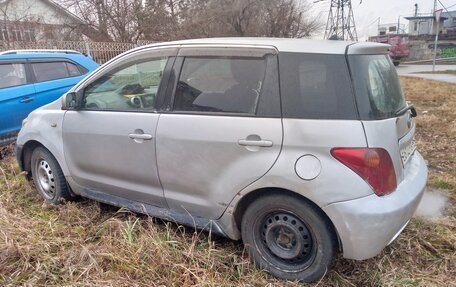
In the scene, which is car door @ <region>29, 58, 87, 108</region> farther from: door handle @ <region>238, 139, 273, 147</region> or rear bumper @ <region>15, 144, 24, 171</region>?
door handle @ <region>238, 139, 273, 147</region>

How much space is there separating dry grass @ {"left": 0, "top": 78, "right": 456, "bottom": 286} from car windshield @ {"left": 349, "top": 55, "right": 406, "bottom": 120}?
114cm

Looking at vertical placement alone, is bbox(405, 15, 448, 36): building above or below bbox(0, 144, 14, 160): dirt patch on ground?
above

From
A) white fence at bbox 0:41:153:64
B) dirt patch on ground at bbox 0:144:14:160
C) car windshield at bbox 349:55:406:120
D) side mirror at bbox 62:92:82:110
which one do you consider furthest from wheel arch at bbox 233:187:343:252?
white fence at bbox 0:41:153:64

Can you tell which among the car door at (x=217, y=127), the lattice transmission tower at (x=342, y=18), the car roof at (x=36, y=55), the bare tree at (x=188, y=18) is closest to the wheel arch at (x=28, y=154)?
the car door at (x=217, y=127)

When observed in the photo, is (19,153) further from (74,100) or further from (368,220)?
(368,220)

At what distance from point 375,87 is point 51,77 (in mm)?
5526

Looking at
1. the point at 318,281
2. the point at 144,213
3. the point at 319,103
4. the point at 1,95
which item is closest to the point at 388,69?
the point at 319,103

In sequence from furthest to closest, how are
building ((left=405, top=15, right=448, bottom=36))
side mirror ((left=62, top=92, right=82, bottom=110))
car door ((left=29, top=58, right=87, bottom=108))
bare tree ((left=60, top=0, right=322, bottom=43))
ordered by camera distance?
building ((left=405, top=15, right=448, bottom=36)) → bare tree ((left=60, top=0, right=322, bottom=43)) → car door ((left=29, top=58, right=87, bottom=108)) → side mirror ((left=62, top=92, right=82, bottom=110))

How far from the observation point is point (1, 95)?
5434mm

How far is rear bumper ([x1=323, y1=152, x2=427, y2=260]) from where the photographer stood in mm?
2221

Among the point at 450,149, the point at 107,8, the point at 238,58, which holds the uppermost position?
the point at 107,8

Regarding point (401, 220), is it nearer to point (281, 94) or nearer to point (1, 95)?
point (281, 94)

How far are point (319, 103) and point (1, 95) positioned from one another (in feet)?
16.5

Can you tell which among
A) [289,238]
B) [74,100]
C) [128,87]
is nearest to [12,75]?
[74,100]
